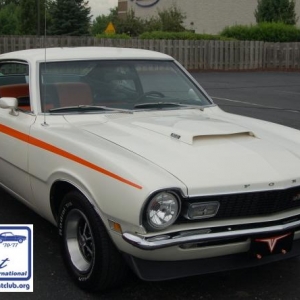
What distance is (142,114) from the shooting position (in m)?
4.64

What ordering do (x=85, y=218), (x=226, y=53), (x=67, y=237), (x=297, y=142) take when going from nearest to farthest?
1. (x=85, y=218)
2. (x=67, y=237)
3. (x=297, y=142)
4. (x=226, y=53)

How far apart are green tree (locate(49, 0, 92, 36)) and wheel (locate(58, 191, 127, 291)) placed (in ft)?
109

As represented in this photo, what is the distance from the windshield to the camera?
4.66m

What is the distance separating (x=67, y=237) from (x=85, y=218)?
37cm

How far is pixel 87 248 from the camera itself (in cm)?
374

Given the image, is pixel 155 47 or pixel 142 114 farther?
pixel 155 47

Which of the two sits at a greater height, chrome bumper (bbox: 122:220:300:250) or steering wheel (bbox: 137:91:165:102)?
steering wheel (bbox: 137:91:165:102)

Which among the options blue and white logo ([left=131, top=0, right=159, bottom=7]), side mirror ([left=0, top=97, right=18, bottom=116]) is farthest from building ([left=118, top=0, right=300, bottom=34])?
side mirror ([left=0, top=97, right=18, bottom=116])

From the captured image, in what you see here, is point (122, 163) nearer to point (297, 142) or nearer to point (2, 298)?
point (2, 298)

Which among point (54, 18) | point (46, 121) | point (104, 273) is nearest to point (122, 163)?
point (104, 273)

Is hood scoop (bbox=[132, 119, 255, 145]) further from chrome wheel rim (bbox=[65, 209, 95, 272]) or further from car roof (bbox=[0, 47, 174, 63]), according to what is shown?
car roof (bbox=[0, 47, 174, 63])

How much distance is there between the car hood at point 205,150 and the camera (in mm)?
3363

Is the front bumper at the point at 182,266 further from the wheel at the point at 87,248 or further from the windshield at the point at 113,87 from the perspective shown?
the windshield at the point at 113,87

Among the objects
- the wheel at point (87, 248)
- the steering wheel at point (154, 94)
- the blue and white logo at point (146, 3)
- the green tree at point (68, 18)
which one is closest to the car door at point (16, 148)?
the wheel at point (87, 248)
